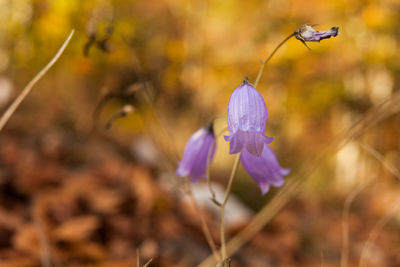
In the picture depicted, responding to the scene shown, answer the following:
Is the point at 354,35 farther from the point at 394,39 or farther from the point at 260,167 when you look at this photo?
the point at 260,167

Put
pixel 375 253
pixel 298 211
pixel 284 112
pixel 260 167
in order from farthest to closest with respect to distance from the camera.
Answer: pixel 284 112
pixel 298 211
pixel 375 253
pixel 260 167

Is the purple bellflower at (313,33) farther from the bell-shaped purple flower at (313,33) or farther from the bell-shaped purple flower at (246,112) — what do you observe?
the bell-shaped purple flower at (246,112)

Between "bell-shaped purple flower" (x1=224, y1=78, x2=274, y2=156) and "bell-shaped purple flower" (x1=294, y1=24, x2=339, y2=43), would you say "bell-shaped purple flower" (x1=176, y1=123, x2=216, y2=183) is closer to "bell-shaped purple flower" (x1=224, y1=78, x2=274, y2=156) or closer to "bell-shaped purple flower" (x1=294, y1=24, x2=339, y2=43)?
"bell-shaped purple flower" (x1=224, y1=78, x2=274, y2=156)

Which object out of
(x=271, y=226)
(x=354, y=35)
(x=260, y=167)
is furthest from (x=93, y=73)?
(x=260, y=167)

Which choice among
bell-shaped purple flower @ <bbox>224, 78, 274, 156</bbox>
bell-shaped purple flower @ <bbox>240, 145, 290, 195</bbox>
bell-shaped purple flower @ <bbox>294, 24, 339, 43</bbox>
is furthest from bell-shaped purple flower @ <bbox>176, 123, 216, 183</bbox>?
bell-shaped purple flower @ <bbox>294, 24, 339, 43</bbox>

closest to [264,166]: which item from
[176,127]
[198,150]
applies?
[198,150]

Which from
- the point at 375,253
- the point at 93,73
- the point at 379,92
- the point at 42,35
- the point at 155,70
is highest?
the point at 42,35


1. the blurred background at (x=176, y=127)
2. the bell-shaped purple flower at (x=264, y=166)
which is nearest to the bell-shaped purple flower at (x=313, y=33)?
the bell-shaped purple flower at (x=264, y=166)
